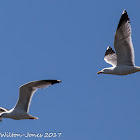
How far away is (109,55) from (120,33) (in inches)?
174

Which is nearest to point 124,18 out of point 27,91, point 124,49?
Answer: point 124,49

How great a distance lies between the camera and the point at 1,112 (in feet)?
67.2

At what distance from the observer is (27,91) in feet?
58.7

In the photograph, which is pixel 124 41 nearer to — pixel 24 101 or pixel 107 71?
pixel 107 71

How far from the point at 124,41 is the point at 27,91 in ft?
15.2

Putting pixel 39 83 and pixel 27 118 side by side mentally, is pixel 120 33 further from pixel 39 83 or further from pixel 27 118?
pixel 27 118

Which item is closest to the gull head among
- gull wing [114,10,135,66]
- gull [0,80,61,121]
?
gull wing [114,10,135,66]

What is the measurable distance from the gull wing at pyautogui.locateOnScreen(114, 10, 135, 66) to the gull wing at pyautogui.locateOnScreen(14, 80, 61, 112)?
3309mm

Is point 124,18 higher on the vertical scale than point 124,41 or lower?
higher

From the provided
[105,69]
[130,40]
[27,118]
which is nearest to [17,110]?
[27,118]

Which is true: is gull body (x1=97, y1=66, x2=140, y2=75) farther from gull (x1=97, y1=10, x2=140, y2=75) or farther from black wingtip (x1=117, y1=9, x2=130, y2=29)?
black wingtip (x1=117, y1=9, x2=130, y2=29)

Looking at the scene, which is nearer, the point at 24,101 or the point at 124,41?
the point at 24,101

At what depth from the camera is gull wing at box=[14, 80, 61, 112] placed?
Answer: 1750 centimetres

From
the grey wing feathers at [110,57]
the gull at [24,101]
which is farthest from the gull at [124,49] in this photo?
the gull at [24,101]
